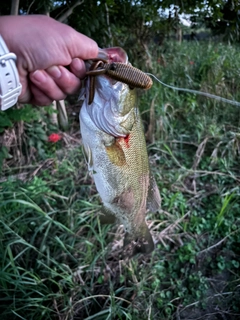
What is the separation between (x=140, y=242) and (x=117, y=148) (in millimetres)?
844

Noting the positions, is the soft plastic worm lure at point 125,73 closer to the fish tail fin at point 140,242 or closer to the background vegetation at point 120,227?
the fish tail fin at point 140,242

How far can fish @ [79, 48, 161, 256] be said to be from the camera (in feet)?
4.52

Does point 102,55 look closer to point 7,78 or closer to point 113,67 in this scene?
point 113,67

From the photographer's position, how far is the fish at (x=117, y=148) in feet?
4.52

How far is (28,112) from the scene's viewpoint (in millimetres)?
3207

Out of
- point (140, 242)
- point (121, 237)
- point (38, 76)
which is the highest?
point (38, 76)

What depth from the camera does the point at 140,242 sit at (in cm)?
214

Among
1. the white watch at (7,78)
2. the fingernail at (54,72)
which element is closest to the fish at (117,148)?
the fingernail at (54,72)

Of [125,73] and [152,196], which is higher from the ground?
[125,73]

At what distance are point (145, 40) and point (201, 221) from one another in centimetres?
292

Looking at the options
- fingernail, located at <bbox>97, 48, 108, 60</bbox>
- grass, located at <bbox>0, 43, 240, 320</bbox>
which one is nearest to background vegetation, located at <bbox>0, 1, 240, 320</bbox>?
grass, located at <bbox>0, 43, 240, 320</bbox>

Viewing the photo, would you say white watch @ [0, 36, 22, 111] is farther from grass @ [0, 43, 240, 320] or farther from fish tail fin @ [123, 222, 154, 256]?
grass @ [0, 43, 240, 320]

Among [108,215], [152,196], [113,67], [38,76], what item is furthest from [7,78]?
[152,196]

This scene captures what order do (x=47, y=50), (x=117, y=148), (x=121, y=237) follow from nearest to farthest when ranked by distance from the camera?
(x=47, y=50)
(x=117, y=148)
(x=121, y=237)
